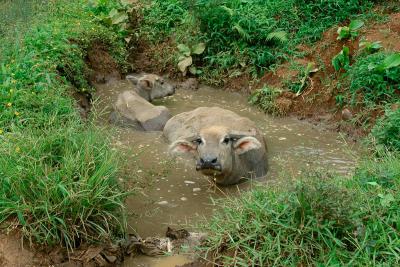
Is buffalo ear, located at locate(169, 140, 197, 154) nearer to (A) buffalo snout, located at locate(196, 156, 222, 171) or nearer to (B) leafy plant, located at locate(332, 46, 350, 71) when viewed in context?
(A) buffalo snout, located at locate(196, 156, 222, 171)

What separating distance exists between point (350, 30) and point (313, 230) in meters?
5.96

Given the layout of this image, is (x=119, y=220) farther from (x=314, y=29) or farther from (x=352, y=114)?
(x=314, y=29)

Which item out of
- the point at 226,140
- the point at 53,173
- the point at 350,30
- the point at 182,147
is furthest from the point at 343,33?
the point at 53,173

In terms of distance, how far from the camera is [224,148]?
738cm

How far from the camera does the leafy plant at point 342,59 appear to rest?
980 centimetres

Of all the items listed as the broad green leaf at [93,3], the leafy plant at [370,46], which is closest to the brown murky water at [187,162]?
the leafy plant at [370,46]

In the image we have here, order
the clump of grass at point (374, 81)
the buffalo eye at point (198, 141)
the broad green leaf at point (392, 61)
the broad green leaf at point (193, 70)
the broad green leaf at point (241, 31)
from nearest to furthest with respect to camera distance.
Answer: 1. the buffalo eye at point (198, 141)
2. the broad green leaf at point (392, 61)
3. the clump of grass at point (374, 81)
4. the broad green leaf at point (241, 31)
5. the broad green leaf at point (193, 70)

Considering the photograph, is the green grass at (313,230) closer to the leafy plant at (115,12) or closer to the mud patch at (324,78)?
the mud patch at (324,78)

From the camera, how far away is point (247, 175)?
A: 774cm

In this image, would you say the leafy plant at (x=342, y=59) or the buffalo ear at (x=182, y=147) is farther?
the leafy plant at (x=342, y=59)

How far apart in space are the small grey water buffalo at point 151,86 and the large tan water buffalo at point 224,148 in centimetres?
219

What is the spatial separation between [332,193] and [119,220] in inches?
81.4

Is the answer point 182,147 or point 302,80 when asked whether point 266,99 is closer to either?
point 302,80

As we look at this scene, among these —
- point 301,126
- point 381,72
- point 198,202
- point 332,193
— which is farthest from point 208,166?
point 381,72
